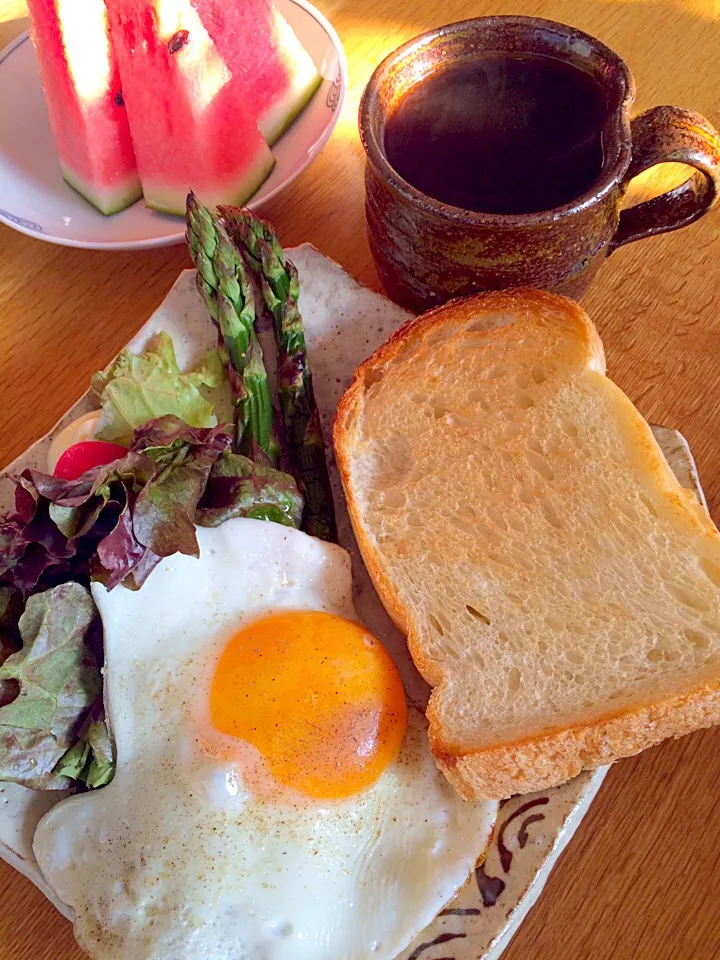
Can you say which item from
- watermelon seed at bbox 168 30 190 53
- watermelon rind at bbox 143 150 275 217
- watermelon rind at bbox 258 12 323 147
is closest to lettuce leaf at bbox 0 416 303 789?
watermelon rind at bbox 143 150 275 217

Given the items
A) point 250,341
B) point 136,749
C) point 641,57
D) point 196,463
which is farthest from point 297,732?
point 641,57

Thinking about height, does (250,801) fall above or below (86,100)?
below

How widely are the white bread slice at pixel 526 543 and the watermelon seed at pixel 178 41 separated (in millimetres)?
867

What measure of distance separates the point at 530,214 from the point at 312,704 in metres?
0.95

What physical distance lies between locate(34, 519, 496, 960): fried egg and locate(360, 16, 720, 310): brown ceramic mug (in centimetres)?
75

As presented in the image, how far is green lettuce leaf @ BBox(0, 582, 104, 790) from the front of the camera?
1439mm

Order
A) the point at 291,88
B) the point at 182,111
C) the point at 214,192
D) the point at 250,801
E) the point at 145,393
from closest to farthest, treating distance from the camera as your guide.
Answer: the point at 250,801 → the point at 145,393 → the point at 182,111 → the point at 214,192 → the point at 291,88

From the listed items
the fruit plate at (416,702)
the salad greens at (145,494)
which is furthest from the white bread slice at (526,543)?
the salad greens at (145,494)

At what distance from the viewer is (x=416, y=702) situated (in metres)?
1.64

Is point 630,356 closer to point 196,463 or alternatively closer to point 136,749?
point 196,463

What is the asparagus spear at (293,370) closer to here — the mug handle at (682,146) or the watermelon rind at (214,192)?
the watermelon rind at (214,192)

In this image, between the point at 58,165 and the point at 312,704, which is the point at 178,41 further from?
the point at 312,704

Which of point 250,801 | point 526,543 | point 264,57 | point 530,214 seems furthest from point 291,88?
point 250,801

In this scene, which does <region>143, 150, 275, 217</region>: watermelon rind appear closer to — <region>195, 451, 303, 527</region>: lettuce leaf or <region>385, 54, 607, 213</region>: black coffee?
<region>385, 54, 607, 213</region>: black coffee
